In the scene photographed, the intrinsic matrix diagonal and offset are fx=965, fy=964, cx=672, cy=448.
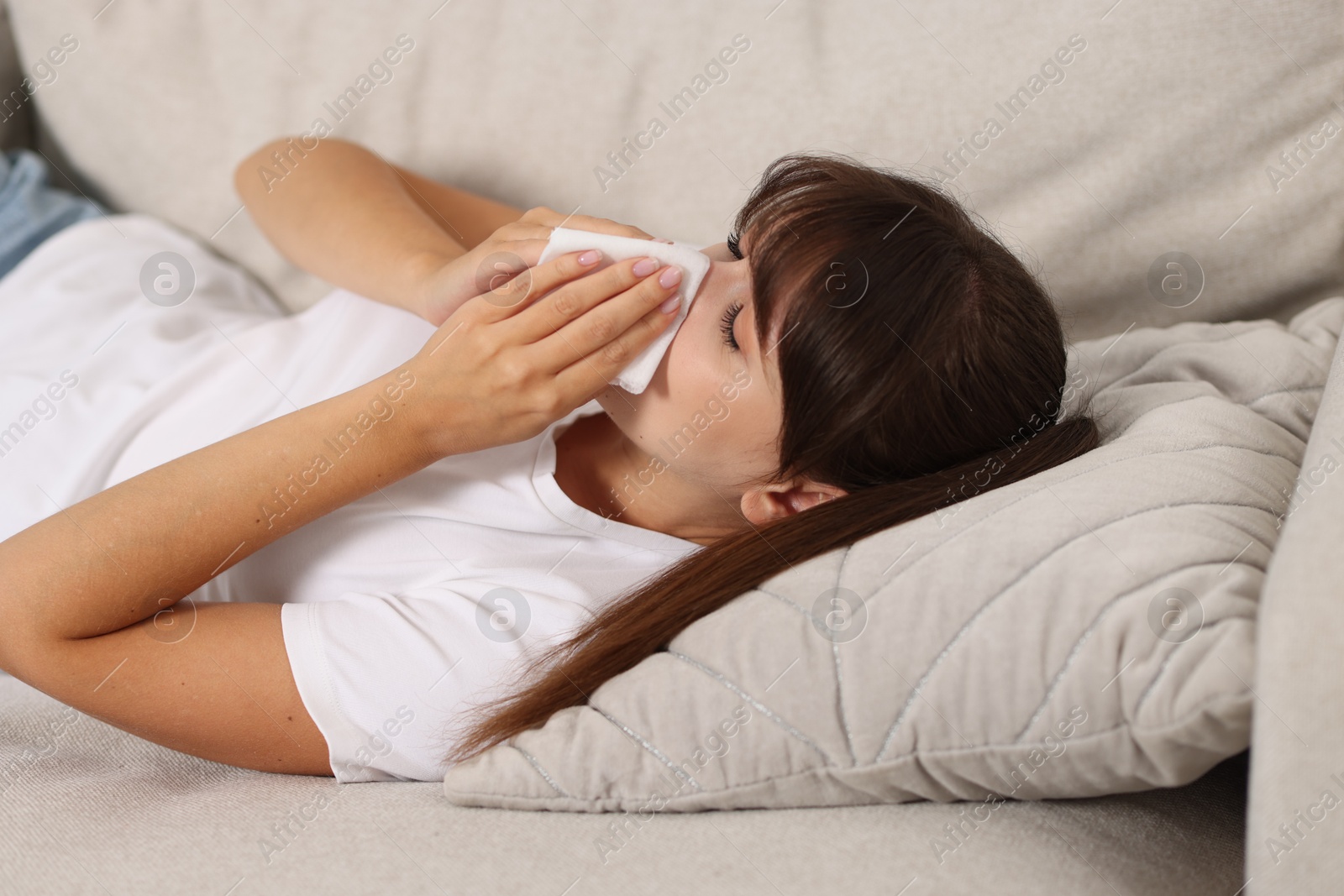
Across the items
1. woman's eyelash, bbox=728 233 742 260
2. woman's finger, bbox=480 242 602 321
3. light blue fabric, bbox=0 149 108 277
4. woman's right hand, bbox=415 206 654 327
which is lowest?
woman's eyelash, bbox=728 233 742 260

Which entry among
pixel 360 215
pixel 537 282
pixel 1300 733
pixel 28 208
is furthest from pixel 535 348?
pixel 28 208

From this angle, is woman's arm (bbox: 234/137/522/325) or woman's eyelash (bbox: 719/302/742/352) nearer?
woman's eyelash (bbox: 719/302/742/352)

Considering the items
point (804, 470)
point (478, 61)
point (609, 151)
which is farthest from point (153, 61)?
point (804, 470)

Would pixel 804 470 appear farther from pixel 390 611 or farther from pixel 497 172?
pixel 497 172

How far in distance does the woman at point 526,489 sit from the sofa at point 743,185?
10 cm

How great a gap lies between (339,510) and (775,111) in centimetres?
79

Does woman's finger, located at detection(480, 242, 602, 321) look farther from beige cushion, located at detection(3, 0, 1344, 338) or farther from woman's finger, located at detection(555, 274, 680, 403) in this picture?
beige cushion, located at detection(3, 0, 1344, 338)

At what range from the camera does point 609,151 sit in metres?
1.45

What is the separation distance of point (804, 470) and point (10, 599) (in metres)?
0.78

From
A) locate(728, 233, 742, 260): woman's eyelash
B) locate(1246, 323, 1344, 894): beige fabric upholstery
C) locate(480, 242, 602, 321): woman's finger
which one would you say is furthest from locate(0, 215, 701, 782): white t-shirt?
locate(1246, 323, 1344, 894): beige fabric upholstery

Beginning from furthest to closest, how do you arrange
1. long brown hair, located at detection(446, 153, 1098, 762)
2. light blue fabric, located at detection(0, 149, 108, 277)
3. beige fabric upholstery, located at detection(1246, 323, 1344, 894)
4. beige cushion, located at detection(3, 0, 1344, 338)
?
light blue fabric, located at detection(0, 149, 108, 277), beige cushion, located at detection(3, 0, 1344, 338), long brown hair, located at detection(446, 153, 1098, 762), beige fabric upholstery, located at detection(1246, 323, 1344, 894)

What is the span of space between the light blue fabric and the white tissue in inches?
42.3

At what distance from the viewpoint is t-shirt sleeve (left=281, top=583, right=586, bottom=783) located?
3.01ft

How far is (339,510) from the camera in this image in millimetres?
1097
